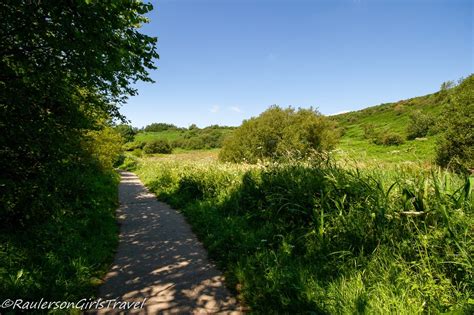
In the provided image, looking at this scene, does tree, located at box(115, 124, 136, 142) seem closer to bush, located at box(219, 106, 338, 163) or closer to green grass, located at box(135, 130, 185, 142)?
bush, located at box(219, 106, 338, 163)

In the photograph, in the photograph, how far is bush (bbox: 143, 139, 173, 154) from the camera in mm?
68562

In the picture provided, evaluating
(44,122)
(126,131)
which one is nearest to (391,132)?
(126,131)

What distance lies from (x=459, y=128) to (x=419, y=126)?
3303cm

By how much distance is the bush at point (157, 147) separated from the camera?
68562mm

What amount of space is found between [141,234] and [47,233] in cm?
226

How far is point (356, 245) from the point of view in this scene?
3.85 metres

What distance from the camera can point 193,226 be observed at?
6.95 metres

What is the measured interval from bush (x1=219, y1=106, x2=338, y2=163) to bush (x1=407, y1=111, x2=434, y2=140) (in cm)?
2969

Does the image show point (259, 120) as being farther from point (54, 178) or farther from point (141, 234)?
point (54, 178)

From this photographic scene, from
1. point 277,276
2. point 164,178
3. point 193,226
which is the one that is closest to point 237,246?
point 277,276

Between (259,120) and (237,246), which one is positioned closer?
(237,246)

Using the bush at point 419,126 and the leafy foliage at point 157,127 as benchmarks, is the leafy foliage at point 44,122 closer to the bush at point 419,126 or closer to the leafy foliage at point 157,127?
the bush at point 419,126

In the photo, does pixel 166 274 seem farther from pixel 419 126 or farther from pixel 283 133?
pixel 419 126

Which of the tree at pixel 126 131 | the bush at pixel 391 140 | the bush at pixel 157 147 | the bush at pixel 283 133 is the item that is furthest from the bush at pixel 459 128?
the bush at pixel 157 147
